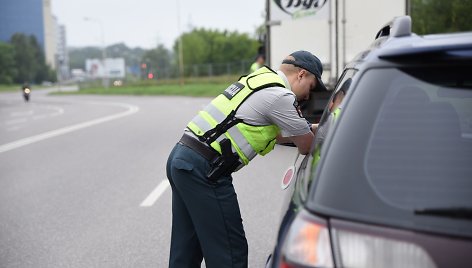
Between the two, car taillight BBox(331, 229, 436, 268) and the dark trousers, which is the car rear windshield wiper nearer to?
car taillight BBox(331, 229, 436, 268)

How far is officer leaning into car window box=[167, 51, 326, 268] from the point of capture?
2.97 meters

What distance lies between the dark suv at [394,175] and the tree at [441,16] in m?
18.5

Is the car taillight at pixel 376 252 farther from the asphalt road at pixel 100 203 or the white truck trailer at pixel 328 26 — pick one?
the white truck trailer at pixel 328 26

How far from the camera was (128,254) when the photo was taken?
4.82 m

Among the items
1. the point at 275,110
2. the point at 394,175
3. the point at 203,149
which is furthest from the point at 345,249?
the point at 203,149

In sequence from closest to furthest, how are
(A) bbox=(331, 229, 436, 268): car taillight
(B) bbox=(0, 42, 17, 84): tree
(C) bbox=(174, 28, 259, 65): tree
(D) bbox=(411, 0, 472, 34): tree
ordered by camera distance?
(A) bbox=(331, 229, 436, 268): car taillight < (D) bbox=(411, 0, 472, 34): tree < (C) bbox=(174, 28, 259, 65): tree < (B) bbox=(0, 42, 17, 84): tree

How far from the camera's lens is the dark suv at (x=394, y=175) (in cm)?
161

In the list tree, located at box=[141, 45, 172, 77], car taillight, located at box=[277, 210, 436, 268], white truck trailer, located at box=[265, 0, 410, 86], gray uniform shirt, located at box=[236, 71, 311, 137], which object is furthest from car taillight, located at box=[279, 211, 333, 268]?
tree, located at box=[141, 45, 172, 77]

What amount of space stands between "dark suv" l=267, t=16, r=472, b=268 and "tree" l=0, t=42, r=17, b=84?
140 metres

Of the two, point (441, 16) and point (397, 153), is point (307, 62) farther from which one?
point (441, 16)

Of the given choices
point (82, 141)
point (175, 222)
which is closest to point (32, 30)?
point (82, 141)

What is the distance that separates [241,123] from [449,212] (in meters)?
1.49

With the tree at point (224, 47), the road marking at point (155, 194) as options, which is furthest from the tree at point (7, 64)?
the road marking at point (155, 194)

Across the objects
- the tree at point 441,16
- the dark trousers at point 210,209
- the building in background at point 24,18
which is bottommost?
the dark trousers at point 210,209
